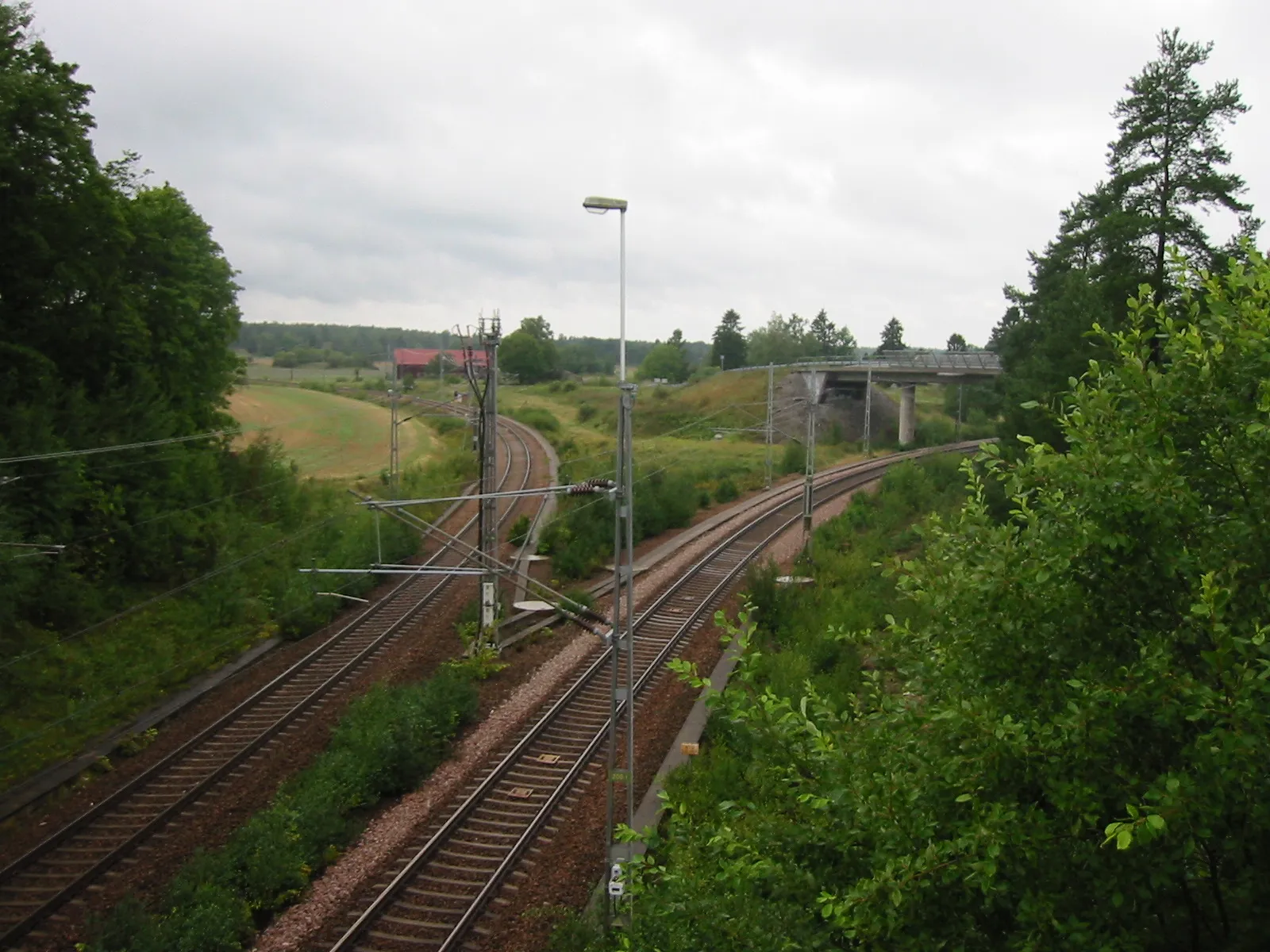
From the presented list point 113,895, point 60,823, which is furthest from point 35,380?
point 113,895

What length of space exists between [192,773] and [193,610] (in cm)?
790

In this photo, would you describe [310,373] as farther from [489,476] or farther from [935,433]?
[489,476]

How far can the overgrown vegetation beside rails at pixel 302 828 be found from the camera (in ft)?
38.7

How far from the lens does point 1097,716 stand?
4996 mm

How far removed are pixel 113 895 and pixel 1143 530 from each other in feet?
45.2

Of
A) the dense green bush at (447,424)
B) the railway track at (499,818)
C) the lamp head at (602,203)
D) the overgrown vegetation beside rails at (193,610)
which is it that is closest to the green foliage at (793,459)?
the dense green bush at (447,424)

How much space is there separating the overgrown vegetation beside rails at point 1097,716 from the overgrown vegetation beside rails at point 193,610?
572 inches

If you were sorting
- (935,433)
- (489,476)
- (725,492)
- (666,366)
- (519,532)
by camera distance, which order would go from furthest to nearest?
(666,366) < (935,433) < (725,492) < (519,532) < (489,476)

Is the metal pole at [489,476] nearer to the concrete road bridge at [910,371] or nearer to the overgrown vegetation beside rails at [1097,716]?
the overgrown vegetation beside rails at [1097,716]

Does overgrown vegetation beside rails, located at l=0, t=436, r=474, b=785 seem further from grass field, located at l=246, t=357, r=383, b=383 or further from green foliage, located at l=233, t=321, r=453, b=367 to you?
green foliage, located at l=233, t=321, r=453, b=367

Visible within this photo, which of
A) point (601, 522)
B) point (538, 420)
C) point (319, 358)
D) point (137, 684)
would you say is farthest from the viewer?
point (319, 358)

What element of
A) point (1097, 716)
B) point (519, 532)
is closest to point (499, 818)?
point (1097, 716)

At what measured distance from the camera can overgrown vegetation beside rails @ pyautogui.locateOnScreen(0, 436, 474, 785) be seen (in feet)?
60.3

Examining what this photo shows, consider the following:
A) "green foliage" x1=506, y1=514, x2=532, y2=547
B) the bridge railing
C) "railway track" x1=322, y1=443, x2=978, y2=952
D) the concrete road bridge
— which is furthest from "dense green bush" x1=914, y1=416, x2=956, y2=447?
"railway track" x1=322, y1=443, x2=978, y2=952
